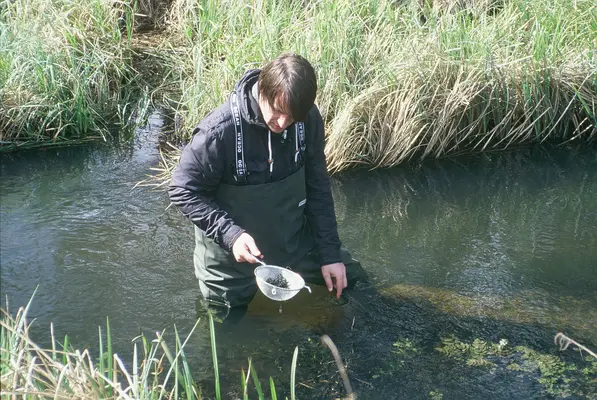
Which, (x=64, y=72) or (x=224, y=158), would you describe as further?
(x=64, y=72)

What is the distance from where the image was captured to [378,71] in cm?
659

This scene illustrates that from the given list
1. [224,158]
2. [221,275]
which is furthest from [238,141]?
[221,275]

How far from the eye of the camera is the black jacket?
3.52 meters

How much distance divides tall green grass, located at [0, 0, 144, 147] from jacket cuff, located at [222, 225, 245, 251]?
3.84 meters

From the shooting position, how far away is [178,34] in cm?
846

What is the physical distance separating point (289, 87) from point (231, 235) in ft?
2.69

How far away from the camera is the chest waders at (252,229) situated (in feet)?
12.1

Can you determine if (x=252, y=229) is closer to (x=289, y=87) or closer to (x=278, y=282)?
(x=278, y=282)

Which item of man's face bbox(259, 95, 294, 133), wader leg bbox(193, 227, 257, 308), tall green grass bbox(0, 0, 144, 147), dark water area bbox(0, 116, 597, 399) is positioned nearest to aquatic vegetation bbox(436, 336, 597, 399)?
dark water area bbox(0, 116, 597, 399)

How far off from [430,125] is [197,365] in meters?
3.56

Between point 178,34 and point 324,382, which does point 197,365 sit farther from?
point 178,34

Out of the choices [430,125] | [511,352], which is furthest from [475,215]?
[511,352]

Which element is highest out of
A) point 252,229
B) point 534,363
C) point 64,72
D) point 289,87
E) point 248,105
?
point 289,87

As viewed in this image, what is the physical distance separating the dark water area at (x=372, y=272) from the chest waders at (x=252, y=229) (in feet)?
1.03
